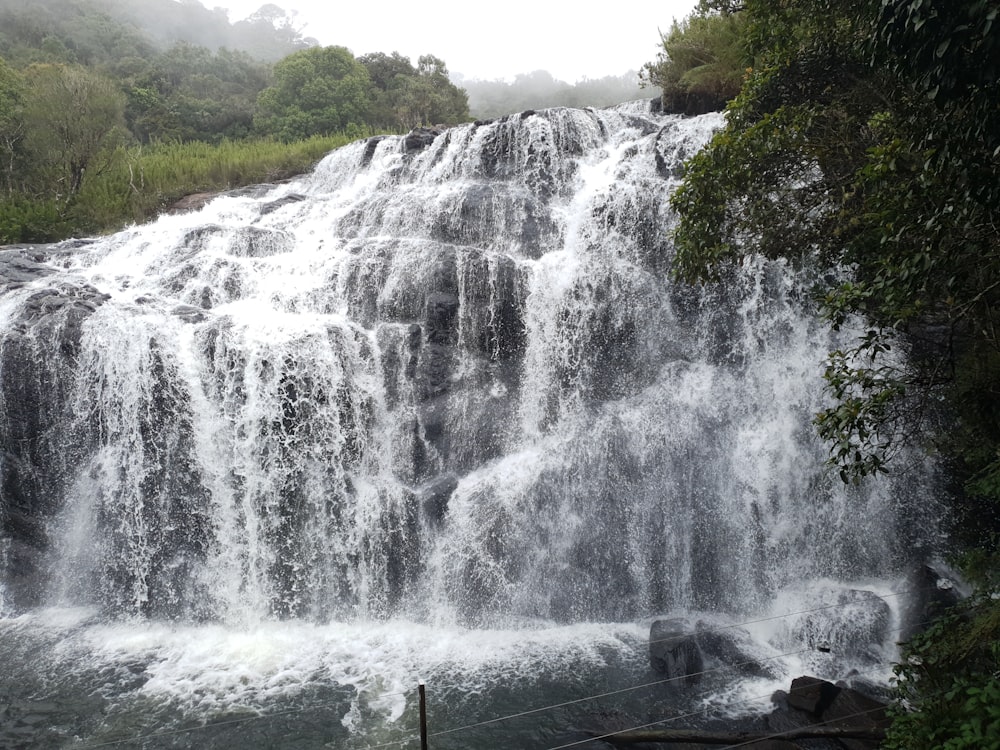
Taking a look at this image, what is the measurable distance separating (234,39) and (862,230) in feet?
253

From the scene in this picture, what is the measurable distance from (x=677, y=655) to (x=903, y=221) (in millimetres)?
5715

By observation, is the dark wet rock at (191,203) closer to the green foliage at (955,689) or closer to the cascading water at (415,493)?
the cascading water at (415,493)

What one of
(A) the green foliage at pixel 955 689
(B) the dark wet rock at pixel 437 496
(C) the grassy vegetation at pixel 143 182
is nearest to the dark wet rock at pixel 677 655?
(A) the green foliage at pixel 955 689

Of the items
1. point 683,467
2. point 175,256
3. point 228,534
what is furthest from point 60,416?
point 683,467

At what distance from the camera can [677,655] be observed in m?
8.42

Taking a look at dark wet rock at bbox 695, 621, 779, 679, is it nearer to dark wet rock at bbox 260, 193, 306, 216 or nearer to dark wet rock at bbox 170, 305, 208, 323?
dark wet rock at bbox 170, 305, 208, 323

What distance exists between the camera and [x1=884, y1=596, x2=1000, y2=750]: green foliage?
419cm

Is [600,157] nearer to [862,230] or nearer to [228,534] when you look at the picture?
[862,230]

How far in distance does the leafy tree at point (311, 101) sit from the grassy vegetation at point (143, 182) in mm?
4878

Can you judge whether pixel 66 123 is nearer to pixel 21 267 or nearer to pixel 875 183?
pixel 21 267

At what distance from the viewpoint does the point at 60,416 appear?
1112 centimetres

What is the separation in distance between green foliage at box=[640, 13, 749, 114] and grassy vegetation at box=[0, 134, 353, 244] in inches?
422

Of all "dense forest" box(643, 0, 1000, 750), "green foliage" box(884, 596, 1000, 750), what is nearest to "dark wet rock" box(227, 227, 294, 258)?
"dense forest" box(643, 0, 1000, 750)

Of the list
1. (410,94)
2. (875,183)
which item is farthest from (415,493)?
(410,94)
